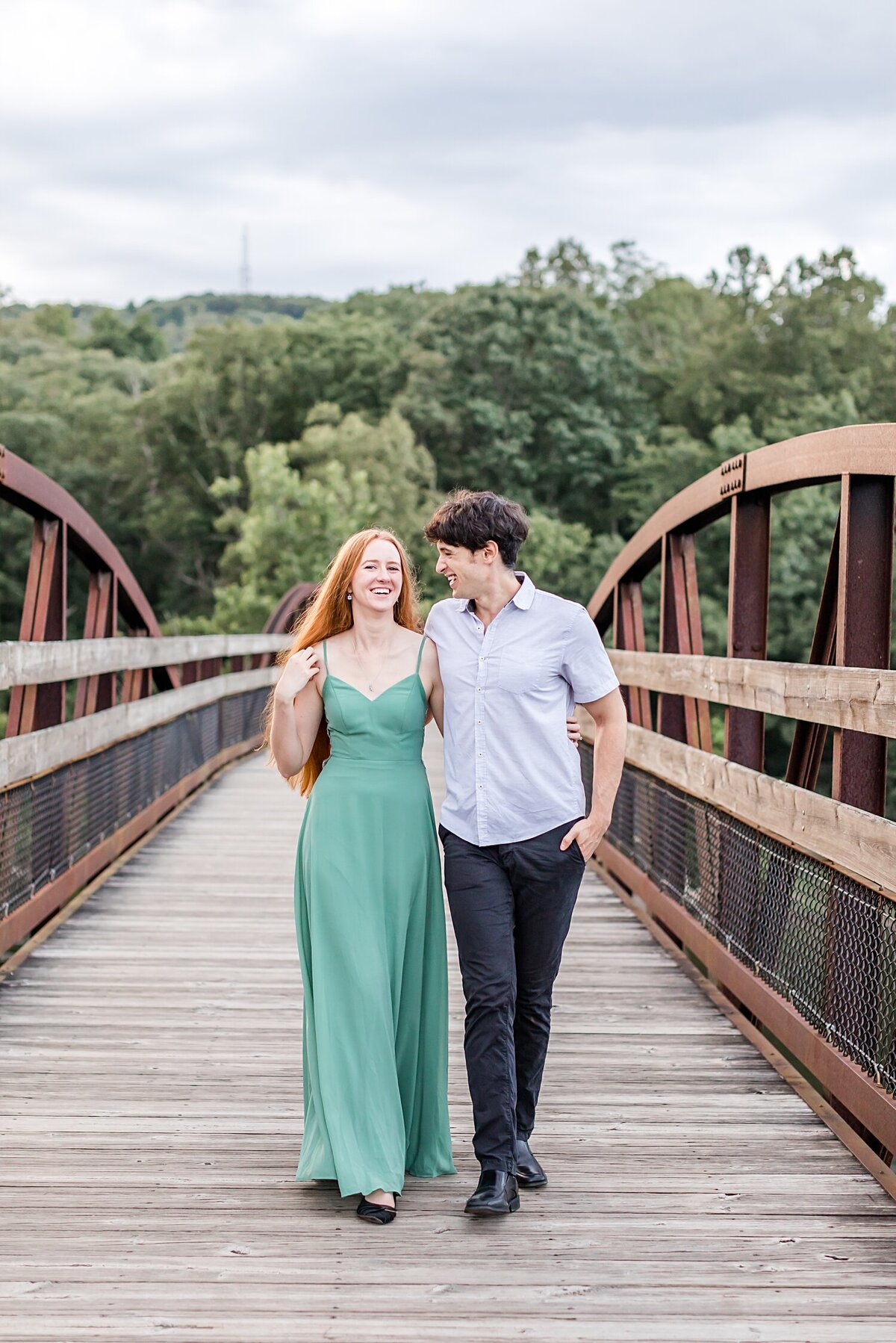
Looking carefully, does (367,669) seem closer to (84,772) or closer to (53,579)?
(53,579)

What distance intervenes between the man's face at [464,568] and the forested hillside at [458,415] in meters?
39.5

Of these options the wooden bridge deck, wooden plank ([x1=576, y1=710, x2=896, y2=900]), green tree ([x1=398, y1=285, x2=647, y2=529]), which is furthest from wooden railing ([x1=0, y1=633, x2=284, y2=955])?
green tree ([x1=398, y1=285, x2=647, y2=529])

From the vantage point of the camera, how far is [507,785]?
128 inches

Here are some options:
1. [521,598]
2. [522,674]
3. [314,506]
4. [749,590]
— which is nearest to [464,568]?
[521,598]

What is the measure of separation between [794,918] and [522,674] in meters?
1.31

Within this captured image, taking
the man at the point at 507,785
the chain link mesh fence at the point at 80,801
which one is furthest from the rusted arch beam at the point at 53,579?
the man at the point at 507,785

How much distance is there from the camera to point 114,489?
50.7 meters

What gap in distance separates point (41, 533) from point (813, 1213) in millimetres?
3932

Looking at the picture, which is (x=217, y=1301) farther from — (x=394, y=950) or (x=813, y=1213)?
(x=813, y=1213)

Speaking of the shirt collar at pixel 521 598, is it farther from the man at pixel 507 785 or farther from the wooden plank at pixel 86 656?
the wooden plank at pixel 86 656

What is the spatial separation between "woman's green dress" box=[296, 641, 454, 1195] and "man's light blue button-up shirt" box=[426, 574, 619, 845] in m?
0.11

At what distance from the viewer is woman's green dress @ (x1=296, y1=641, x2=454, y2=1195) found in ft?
10.5

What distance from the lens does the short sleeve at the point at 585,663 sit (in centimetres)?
329

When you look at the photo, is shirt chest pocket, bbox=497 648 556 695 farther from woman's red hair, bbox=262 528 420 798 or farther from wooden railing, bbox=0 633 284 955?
wooden railing, bbox=0 633 284 955
